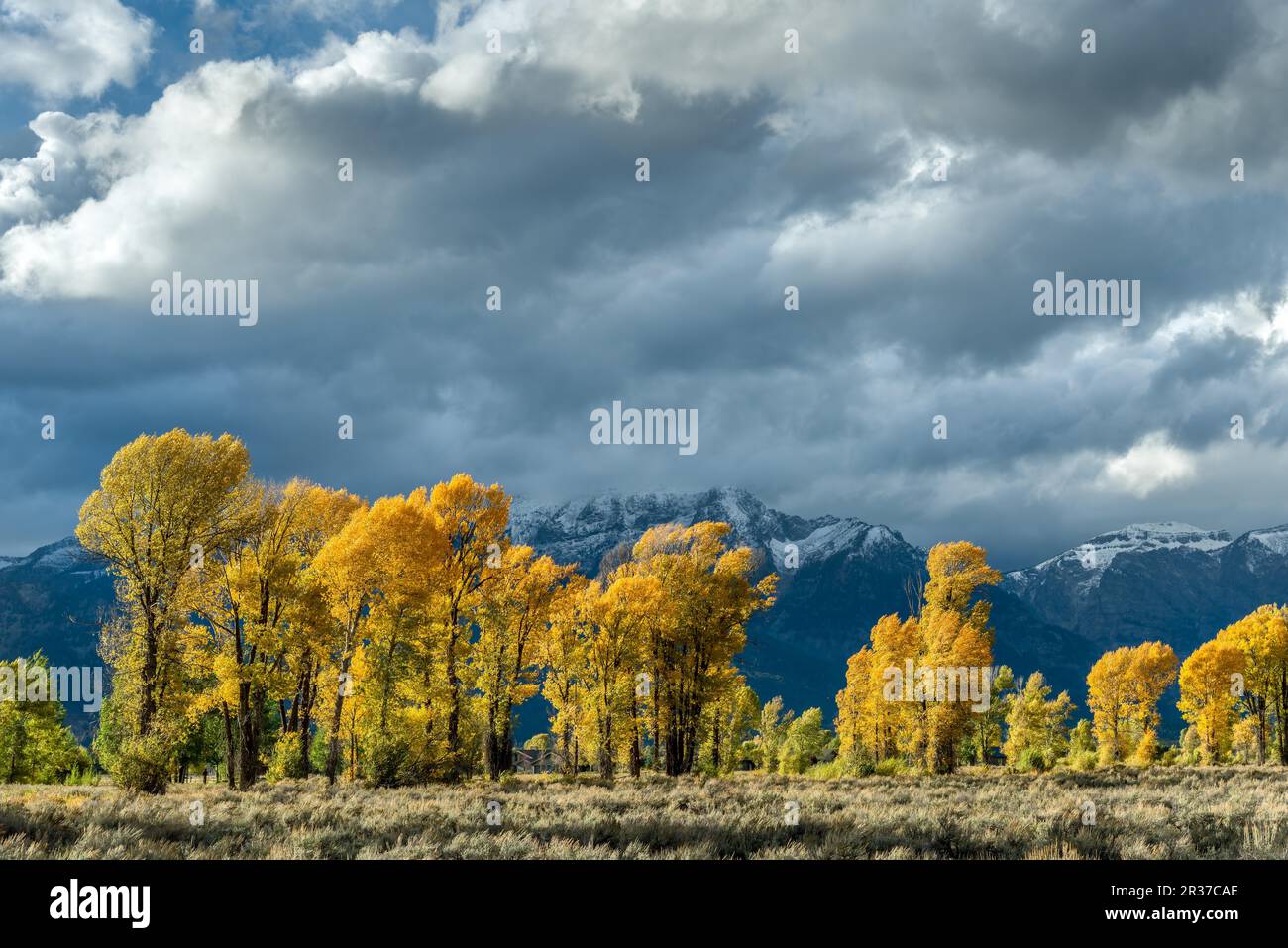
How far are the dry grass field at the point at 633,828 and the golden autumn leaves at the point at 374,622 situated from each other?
7.49 metres

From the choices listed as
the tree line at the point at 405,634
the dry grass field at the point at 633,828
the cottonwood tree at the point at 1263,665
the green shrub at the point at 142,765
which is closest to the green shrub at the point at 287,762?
the tree line at the point at 405,634

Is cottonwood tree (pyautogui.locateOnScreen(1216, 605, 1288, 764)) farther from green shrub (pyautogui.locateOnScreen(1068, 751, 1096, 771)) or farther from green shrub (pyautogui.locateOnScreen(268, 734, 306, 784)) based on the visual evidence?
green shrub (pyautogui.locateOnScreen(268, 734, 306, 784))

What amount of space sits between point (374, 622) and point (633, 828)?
20769 millimetres

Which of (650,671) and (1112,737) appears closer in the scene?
(650,671)

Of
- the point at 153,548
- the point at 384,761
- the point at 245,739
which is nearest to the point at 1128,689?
the point at 384,761

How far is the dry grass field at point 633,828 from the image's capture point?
1455cm

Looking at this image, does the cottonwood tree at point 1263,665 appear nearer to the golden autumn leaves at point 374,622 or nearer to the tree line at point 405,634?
the tree line at point 405,634

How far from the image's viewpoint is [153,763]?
87.2 feet

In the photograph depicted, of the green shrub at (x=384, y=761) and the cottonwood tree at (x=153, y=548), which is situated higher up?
the cottonwood tree at (x=153, y=548)

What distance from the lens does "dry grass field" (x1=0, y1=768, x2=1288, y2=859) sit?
14555 mm
